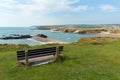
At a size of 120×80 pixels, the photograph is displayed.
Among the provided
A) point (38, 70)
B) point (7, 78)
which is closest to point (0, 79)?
point (7, 78)

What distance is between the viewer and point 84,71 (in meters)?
9.72

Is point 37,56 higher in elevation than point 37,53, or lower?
lower

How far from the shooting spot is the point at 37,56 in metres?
10.7

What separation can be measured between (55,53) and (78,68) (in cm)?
201

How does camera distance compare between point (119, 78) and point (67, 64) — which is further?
point (67, 64)

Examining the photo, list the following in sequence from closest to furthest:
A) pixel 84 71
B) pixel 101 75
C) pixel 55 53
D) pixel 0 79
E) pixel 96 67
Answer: pixel 0 79, pixel 101 75, pixel 84 71, pixel 96 67, pixel 55 53

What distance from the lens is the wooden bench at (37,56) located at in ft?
33.2

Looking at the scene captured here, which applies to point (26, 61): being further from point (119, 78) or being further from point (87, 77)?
point (119, 78)

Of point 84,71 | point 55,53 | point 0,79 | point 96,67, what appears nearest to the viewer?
point 0,79

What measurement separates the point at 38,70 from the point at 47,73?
64cm

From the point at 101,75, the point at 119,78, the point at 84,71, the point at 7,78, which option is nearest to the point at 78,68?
the point at 84,71

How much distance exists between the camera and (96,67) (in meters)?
10.5

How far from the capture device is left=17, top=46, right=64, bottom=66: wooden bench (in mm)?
10117

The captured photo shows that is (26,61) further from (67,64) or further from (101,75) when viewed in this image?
(101,75)
